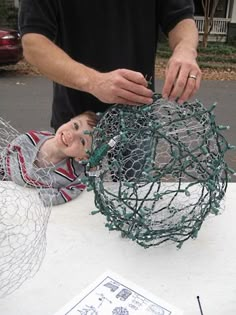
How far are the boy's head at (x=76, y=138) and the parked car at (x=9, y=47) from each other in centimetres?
484

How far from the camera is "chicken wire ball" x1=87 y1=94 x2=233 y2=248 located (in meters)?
0.79

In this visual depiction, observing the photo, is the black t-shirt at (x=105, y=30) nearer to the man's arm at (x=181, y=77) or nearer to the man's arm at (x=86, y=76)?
the man's arm at (x=86, y=76)

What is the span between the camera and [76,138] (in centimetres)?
101

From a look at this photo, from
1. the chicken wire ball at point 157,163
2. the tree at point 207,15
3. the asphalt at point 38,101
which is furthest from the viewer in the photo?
the tree at point 207,15

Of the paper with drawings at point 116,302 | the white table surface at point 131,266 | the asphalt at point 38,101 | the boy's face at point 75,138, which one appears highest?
the boy's face at point 75,138

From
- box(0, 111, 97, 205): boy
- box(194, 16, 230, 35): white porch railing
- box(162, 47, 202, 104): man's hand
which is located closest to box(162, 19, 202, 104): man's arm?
box(162, 47, 202, 104): man's hand

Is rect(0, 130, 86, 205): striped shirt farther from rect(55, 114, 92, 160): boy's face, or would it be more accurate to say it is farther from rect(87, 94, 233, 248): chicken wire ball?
rect(87, 94, 233, 248): chicken wire ball

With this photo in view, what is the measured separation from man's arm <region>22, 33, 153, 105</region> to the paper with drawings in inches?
12.9

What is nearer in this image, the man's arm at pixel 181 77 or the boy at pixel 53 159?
the man's arm at pixel 181 77

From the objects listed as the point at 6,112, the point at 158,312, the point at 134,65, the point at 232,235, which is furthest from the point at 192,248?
the point at 6,112

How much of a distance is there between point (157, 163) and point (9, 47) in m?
5.12

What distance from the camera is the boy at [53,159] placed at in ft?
3.31

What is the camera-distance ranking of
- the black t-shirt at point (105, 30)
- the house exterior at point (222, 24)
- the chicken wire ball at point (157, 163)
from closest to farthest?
1. the chicken wire ball at point (157, 163)
2. the black t-shirt at point (105, 30)
3. the house exterior at point (222, 24)

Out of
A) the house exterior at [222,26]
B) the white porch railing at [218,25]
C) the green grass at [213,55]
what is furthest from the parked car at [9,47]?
the white porch railing at [218,25]
